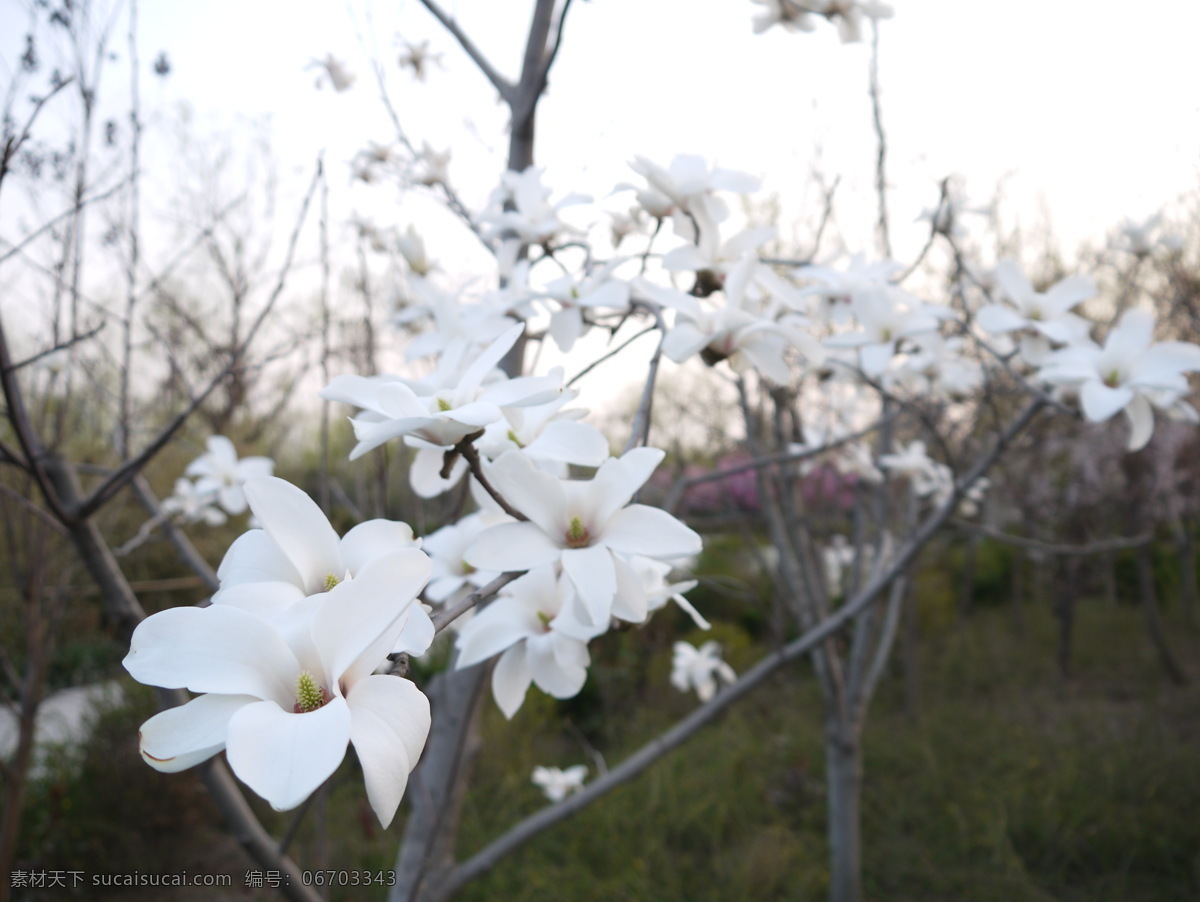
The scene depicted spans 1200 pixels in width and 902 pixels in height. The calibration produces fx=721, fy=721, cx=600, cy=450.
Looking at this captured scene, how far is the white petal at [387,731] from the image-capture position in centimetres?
38

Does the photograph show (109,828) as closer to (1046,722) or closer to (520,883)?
(520,883)

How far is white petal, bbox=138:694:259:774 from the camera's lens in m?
0.40

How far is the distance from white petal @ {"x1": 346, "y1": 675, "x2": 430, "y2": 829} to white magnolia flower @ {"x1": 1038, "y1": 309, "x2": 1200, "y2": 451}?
0.89m

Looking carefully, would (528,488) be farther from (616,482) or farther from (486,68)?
(486,68)

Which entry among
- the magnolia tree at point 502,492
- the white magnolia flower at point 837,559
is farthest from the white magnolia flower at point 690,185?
the white magnolia flower at point 837,559

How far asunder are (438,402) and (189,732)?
12.5 inches

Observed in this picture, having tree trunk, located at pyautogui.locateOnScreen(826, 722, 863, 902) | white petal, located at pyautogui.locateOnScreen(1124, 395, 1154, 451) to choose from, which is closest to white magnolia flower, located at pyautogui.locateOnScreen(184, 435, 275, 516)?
white petal, located at pyautogui.locateOnScreen(1124, 395, 1154, 451)

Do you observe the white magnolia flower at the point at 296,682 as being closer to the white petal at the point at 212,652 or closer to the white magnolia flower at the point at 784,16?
the white petal at the point at 212,652

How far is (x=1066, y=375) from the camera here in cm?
96

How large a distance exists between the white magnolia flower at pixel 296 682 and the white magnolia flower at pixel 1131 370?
0.90m

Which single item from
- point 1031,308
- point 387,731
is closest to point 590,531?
point 387,731

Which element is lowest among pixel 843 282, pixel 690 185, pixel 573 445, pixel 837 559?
pixel 837 559

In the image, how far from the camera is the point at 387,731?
1.30 feet

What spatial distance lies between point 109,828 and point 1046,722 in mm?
4929
